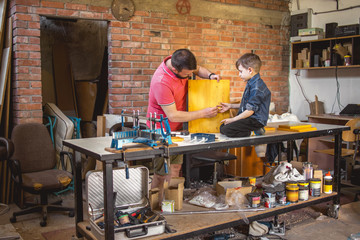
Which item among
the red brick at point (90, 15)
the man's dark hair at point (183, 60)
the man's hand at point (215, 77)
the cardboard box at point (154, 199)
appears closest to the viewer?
the cardboard box at point (154, 199)

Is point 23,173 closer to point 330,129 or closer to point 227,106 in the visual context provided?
point 227,106

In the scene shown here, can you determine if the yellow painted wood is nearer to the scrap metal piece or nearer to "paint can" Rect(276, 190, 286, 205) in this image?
"paint can" Rect(276, 190, 286, 205)

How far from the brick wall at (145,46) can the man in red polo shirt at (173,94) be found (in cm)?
165

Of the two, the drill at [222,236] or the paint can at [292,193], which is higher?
the paint can at [292,193]

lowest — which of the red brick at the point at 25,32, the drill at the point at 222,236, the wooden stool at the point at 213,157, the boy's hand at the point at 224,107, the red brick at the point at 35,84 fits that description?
the drill at the point at 222,236

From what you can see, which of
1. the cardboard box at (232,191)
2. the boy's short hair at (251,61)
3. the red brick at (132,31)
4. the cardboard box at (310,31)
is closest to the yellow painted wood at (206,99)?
the boy's short hair at (251,61)

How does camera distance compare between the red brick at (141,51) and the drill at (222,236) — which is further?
the red brick at (141,51)

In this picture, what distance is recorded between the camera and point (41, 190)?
366 cm

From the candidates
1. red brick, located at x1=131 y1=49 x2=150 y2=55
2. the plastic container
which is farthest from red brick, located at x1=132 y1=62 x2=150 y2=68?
the plastic container

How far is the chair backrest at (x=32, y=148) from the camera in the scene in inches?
156

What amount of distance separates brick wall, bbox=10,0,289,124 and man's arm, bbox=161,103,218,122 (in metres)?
1.87

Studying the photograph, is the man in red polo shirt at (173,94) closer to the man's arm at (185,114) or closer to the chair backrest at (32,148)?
the man's arm at (185,114)

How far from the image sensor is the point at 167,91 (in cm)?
319

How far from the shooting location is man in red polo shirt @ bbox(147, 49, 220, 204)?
315 cm
